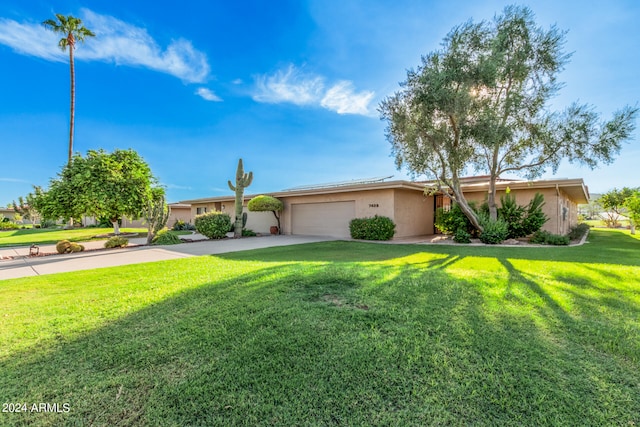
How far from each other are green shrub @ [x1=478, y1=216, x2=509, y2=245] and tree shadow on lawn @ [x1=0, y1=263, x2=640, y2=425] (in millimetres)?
8784

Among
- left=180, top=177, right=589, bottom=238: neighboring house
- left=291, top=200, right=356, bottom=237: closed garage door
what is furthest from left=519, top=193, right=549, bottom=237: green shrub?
left=291, top=200, right=356, bottom=237: closed garage door

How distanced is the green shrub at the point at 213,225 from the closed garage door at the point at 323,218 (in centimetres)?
454

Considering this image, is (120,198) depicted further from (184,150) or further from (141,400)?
(141,400)

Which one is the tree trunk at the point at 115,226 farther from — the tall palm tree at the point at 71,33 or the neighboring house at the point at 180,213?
the neighboring house at the point at 180,213

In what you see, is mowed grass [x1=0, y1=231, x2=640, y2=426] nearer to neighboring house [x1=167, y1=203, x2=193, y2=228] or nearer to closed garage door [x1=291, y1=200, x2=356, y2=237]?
closed garage door [x1=291, y1=200, x2=356, y2=237]

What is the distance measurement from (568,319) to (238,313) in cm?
400

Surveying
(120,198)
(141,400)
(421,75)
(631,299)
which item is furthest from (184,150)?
(631,299)

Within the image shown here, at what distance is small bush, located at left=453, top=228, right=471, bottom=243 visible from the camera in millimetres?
12040

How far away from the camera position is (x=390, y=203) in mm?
13641

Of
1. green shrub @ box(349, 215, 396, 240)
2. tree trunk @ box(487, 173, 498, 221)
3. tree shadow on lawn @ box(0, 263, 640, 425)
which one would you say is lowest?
tree shadow on lawn @ box(0, 263, 640, 425)

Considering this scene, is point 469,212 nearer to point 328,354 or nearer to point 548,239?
point 548,239

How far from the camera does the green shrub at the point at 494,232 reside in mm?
11453

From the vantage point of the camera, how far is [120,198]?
613 inches

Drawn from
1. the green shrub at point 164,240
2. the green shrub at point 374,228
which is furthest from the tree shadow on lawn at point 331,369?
the green shrub at point 164,240
